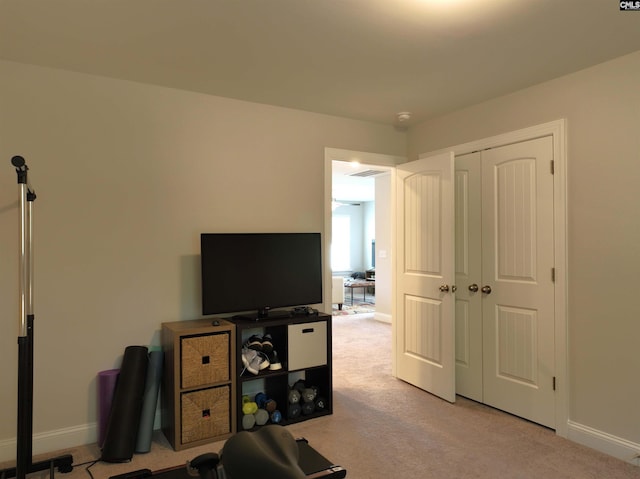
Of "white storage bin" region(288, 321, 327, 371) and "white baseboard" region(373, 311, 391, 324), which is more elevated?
"white storage bin" region(288, 321, 327, 371)

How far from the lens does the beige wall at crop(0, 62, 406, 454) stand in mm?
2674

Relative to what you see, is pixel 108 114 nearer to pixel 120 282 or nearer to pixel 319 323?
pixel 120 282

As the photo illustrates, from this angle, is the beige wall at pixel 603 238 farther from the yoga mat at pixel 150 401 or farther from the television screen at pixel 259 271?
the yoga mat at pixel 150 401

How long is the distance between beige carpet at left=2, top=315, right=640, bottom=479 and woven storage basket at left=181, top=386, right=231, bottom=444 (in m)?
0.10

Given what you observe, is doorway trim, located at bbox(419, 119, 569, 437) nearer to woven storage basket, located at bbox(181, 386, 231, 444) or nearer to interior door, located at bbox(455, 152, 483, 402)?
interior door, located at bbox(455, 152, 483, 402)

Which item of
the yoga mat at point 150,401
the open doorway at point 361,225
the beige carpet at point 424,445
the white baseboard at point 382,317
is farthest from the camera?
the white baseboard at point 382,317

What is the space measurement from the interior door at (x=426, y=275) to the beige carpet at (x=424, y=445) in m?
0.27

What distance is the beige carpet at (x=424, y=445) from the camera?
2.48 metres

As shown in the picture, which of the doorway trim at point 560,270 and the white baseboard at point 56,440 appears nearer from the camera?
the white baseboard at point 56,440

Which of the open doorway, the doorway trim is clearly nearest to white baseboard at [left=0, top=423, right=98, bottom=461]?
the open doorway

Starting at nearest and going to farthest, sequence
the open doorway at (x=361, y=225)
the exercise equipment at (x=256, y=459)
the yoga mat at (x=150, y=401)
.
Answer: the exercise equipment at (x=256, y=459)
the yoga mat at (x=150, y=401)
the open doorway at (x=361, y=225)

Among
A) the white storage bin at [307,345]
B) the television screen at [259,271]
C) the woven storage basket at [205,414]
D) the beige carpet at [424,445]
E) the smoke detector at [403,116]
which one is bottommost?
the beige carpet at [424,445]

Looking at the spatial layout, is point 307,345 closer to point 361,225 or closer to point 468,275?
point 468,275

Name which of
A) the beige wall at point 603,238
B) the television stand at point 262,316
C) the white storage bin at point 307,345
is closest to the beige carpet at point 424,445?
the beige wall at point 603,238
